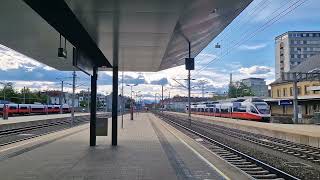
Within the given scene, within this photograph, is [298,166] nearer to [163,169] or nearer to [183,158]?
[183,158]

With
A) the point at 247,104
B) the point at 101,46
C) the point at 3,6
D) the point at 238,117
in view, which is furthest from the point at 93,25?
the point at 238,117

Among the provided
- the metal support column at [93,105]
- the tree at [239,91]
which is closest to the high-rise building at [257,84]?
the tree at [239,91]

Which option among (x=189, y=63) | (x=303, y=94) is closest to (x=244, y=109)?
(x=303, y=94)

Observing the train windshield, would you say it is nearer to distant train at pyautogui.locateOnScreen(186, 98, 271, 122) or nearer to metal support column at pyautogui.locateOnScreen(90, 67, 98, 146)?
distant train at pyautogui.locateOnScreen(186, 98, 271, 122)

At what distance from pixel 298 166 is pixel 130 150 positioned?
6.50 m

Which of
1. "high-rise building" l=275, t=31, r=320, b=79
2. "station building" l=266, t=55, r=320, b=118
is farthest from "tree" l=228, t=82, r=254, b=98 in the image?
"station building" l=266, t=55, r=320, b=118

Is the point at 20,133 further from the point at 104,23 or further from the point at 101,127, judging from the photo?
the point at 104,23

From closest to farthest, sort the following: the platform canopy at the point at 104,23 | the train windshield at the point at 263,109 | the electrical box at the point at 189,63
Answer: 1. the platform canopy at the point at 104,23
2. the electrical box at the point at 189,63
3. the train windshield at the point at 263,109

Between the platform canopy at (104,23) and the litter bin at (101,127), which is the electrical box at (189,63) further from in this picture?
the litter bin at (101,127)

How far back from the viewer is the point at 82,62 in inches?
653

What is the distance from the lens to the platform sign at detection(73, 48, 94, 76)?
1527 centimetres

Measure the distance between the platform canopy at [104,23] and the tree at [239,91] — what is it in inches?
4879

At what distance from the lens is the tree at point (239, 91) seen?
141762 mm

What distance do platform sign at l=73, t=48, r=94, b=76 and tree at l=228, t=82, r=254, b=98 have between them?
124 m
